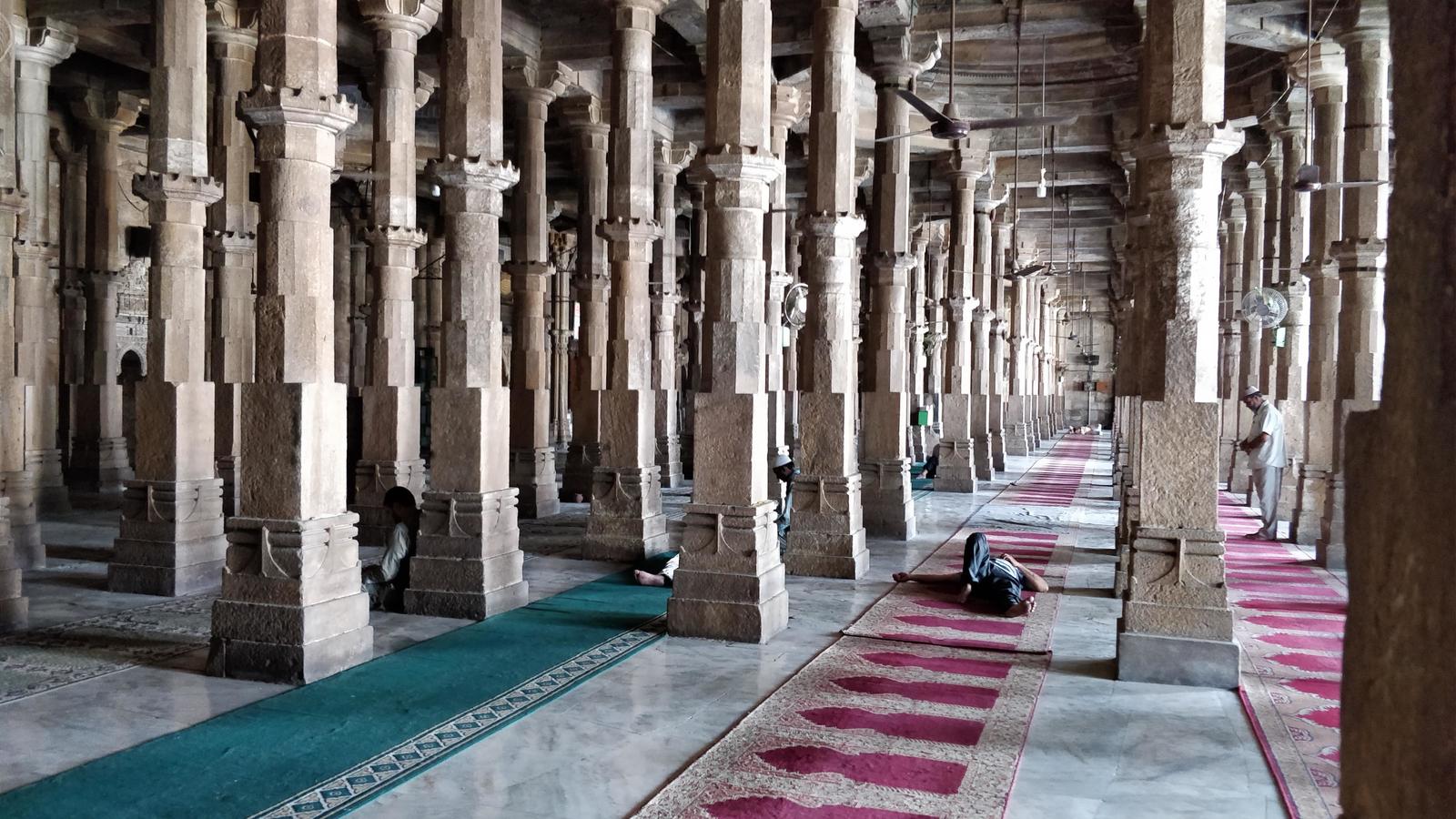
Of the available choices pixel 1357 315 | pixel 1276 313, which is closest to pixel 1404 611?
pixel 1357 315

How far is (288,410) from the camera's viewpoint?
6.66 meters

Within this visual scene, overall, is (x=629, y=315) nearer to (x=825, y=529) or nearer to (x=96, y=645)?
(x=825, y=529)

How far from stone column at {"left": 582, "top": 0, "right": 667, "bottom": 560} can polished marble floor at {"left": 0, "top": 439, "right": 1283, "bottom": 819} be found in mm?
3137

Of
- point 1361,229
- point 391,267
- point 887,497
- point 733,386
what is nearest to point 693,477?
point 733,386

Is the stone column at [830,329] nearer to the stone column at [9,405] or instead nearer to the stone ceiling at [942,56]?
the stone ceiling at [942,56]

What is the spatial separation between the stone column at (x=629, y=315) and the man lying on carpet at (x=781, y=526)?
97cm

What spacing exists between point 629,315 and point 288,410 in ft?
16.9

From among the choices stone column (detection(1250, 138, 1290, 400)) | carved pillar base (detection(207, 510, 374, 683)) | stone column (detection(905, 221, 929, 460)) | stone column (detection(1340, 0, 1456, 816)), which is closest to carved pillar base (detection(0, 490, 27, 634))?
carved pillar base (detection(207, 510, 374, 683))

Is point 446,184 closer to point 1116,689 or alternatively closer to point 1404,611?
point 1116,689

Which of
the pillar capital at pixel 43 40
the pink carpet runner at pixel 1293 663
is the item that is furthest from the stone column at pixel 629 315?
the pillar capital at pixel 43 40

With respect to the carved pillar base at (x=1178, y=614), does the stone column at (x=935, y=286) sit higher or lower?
higher

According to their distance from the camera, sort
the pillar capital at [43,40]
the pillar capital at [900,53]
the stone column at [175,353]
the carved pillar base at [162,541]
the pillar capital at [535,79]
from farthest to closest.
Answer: the pillar capital at [535,79], the pillar capital at [900,53], the pillar capital at [43,40], the carved pillar base at [162,541], the stone column at [175,353]

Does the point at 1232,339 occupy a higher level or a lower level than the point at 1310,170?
lower

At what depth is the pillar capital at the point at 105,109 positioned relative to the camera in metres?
16.7
